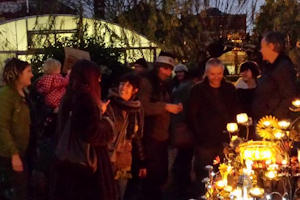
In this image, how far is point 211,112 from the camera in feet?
21.8

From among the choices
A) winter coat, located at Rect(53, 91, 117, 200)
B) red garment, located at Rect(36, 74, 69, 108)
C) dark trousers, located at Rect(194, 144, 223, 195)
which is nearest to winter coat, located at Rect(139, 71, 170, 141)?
dark trousers, located at Rect(194, 144, 223, 195)

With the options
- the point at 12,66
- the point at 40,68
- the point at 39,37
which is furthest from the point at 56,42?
the point at 12,66

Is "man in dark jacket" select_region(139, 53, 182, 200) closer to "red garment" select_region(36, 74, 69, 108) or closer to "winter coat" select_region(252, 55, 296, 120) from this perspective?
"winter coat" select_region(252, 55, 296, 120)

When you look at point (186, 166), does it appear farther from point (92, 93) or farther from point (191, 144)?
point (92, 93)

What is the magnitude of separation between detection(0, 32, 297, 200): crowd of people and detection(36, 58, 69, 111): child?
0.01 metres

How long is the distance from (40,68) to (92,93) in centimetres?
476

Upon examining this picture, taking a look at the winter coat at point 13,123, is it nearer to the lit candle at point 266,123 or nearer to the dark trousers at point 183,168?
the lit candle at point 266,123

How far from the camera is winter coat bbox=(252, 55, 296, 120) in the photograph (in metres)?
6.16

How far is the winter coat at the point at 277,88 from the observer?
6.16 m

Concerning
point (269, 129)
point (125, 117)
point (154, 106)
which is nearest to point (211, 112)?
point (154, 106)

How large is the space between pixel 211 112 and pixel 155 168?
0.90 m

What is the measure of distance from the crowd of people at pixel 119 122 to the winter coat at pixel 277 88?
0.01 m

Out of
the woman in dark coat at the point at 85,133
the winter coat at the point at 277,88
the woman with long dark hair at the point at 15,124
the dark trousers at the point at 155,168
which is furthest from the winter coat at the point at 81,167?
the winter coat at the point at 277,88

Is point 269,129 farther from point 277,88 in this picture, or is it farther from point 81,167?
point 81,167
